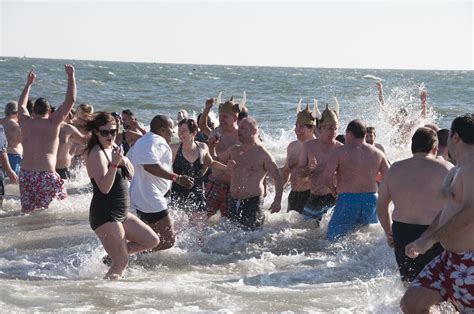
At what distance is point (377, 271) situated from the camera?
25.9ft

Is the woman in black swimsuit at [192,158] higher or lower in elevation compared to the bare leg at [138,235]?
higher

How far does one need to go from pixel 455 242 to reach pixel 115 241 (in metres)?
2.88

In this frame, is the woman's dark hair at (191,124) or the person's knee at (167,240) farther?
the woman's dark hair at (191,124)

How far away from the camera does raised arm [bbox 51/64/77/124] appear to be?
8.32 m

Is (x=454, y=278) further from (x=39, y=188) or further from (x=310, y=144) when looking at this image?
(x=39, y=188)

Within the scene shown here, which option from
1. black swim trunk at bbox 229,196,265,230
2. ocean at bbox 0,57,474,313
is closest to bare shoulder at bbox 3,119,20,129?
ocean at bbox 0,57,474,313

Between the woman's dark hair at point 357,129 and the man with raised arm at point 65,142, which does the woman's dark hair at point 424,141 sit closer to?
the woman's dark hair at point 357,129

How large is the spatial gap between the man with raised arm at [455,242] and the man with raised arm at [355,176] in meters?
2.98

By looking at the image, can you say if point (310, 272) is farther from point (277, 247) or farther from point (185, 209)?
point (185, 209)

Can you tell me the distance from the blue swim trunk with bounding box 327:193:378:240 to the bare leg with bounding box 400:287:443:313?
3143 mm

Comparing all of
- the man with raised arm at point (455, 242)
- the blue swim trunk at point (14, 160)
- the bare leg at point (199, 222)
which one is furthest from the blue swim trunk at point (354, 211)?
the blue swim trunk at point (14, 160)

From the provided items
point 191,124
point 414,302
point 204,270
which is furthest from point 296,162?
point 414,302

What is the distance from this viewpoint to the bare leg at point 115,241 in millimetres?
6621

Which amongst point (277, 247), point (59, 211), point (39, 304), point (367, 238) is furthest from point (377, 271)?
point (59, 211)
